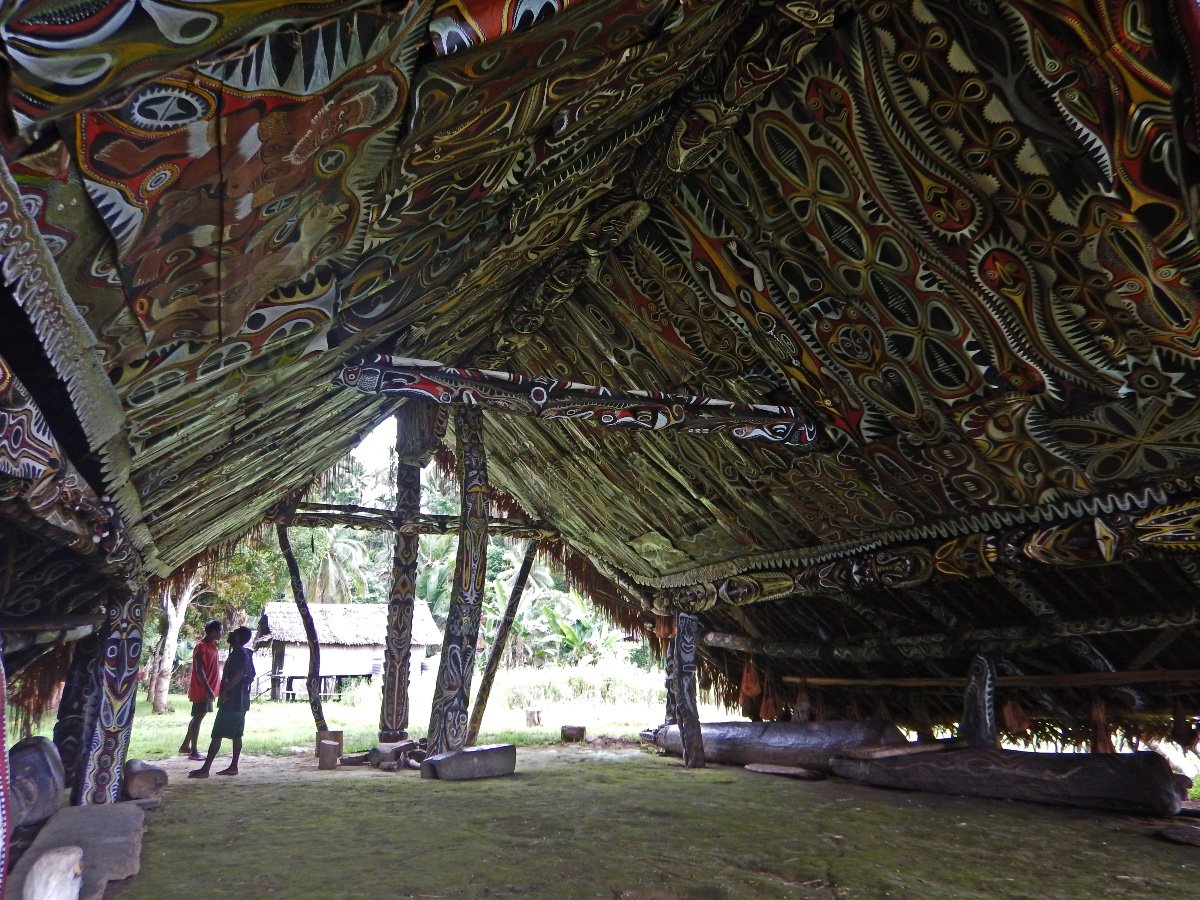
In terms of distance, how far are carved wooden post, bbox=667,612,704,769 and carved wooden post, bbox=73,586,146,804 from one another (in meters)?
5.28

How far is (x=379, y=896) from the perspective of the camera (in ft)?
12.4

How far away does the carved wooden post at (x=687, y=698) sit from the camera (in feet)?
29.2

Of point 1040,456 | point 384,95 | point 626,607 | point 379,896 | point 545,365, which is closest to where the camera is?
point 384,95

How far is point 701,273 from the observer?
5645mm

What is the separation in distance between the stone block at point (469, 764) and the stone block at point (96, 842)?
116 inches

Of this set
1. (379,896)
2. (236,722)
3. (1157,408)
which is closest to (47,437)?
(379,896)

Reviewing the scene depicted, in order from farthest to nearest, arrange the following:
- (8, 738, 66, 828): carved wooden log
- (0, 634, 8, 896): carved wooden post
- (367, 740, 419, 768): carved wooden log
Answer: (367, 740, 419, 768): carved wooden log
(8, 738, 66, 828): carved wooden log
(0, 634, 8, 896): carved wooden post

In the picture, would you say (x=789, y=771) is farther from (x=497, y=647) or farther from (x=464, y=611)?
(x=497, y=647)

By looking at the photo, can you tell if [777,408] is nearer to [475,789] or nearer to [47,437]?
[475,789]

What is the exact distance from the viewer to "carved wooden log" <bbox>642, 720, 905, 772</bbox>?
26.7 ft

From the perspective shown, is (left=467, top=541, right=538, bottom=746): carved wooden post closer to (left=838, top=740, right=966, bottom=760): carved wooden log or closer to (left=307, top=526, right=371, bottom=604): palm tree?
(left=838, top=740, right=966, bottom=760): carved wooden log

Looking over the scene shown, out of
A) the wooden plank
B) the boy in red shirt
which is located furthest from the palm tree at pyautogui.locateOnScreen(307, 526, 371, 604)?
the wooden plank

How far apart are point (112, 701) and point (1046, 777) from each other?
22.7 feet

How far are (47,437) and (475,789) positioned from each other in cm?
557
